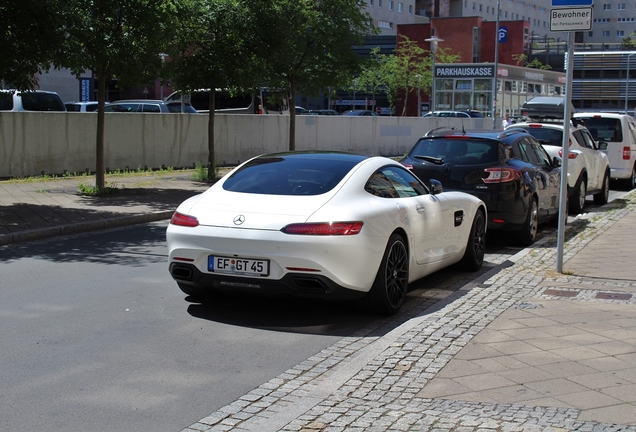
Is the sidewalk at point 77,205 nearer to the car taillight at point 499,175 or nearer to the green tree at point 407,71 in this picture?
the car taillight at point 499,175

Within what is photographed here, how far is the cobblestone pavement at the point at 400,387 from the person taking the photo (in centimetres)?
468

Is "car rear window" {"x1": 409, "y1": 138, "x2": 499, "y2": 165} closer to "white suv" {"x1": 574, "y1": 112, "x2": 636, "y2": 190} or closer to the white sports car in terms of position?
the white sports car

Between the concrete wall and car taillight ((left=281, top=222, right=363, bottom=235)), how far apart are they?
1447 cm

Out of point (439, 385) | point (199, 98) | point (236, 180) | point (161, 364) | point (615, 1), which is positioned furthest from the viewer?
point (615, 1)

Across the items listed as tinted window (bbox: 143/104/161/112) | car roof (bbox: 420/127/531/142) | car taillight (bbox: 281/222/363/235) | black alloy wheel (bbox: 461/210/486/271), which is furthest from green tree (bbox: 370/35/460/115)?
car taillight (bbox: 281/222/363/235)

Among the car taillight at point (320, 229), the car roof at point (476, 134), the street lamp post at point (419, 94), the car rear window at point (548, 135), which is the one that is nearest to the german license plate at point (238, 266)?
the car taillight at point (320, 229)

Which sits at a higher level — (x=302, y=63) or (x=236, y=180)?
(x=302, y=63)

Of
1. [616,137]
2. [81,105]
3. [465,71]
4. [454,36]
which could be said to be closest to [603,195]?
[616,137]

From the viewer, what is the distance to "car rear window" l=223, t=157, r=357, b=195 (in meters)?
7.51

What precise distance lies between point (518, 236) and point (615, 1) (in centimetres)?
12962

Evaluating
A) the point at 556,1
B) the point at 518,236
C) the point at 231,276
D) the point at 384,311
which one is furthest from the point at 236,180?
the point at 518,236

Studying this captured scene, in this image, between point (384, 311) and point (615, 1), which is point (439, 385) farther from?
point (615, 1)

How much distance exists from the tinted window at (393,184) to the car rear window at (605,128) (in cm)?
1416

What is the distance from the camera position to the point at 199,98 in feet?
124
